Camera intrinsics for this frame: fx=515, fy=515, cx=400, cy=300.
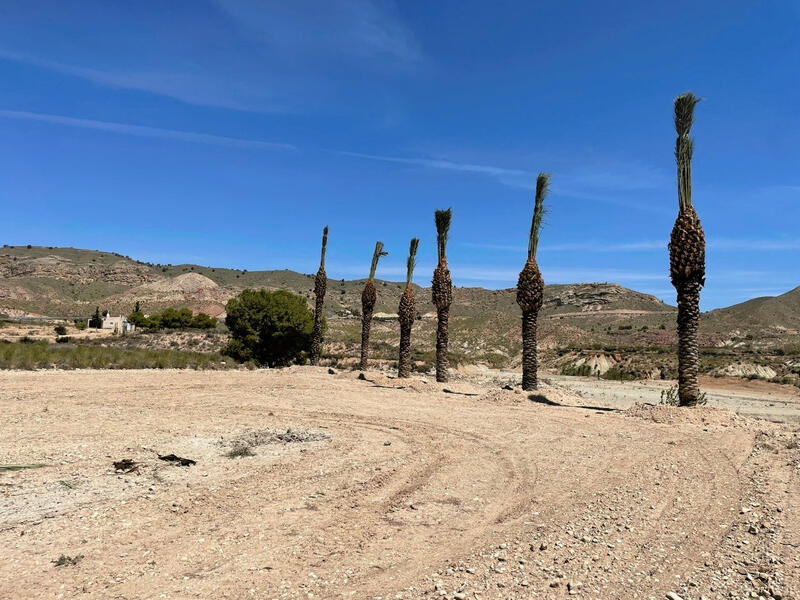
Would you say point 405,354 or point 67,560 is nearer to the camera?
point 67,560

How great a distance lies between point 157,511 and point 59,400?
39.3 feet

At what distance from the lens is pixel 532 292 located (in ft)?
73.0

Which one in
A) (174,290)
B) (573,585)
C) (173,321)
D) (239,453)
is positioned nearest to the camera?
(573,585)

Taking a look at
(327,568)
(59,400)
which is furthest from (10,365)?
(327,568)

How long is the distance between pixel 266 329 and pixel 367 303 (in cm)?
818

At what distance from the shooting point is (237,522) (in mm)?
6484

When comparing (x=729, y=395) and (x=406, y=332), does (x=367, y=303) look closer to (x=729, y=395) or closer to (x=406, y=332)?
(x=406, y=332)

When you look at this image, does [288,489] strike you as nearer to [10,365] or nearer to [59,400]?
[59,400]

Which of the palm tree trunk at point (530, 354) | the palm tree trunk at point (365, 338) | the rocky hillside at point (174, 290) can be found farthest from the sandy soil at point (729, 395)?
the rocky hillside at point (174, 290)

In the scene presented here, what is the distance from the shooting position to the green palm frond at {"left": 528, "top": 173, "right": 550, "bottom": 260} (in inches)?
887

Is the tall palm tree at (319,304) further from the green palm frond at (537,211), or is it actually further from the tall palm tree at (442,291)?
the green palm frond at (537,211)

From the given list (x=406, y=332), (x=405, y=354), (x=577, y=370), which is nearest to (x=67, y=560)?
(x=405, y=354)

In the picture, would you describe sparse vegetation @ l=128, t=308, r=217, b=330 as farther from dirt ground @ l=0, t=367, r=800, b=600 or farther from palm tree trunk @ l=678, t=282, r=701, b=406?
palm tree trunk @ l=678, t=282, r=701, b=406

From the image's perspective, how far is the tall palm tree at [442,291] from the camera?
26.2 meters
